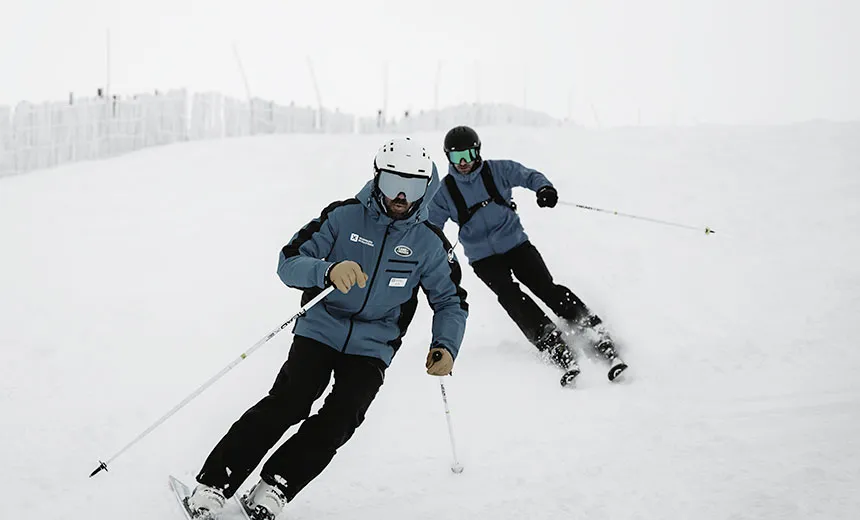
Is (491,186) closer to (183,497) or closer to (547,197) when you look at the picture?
(547,197)

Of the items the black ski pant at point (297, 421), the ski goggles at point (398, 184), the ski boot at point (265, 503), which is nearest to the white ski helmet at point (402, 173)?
the ski goggles at point (398, 184)

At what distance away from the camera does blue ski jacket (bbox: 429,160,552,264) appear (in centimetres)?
511

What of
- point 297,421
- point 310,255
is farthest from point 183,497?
point 310,255

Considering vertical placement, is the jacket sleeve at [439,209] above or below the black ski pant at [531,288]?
above

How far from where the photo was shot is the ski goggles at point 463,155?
4.88 m

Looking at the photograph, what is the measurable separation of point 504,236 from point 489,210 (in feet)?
0.82

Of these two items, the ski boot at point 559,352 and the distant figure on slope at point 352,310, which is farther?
the ski boot at point 559,352

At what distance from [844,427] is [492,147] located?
878 cm

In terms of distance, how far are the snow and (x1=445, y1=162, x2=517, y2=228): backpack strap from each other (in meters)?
1.26

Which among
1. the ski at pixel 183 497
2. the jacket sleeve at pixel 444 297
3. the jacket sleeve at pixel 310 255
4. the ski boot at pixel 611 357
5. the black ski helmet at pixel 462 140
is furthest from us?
the black ski helmet at pixel 462 140

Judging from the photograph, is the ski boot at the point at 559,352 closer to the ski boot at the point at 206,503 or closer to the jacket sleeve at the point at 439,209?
the jacket sleeve at the point at 439,209

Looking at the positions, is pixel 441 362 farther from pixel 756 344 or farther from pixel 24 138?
pixel 24 138

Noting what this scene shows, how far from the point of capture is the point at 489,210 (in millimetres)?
5105

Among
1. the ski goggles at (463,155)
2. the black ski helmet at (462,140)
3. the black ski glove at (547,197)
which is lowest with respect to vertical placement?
the black ski glove at (547,197)
